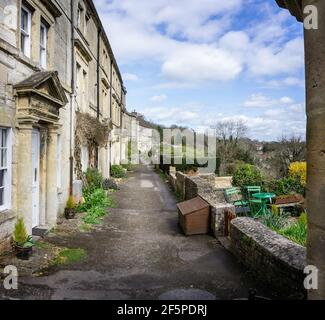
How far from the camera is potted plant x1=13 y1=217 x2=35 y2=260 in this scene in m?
6.64

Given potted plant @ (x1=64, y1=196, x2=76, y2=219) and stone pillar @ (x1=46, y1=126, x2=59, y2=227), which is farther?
potted plant @ (x1=64, y1=196, x2=76, y2=219)

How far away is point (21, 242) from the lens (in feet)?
22.2

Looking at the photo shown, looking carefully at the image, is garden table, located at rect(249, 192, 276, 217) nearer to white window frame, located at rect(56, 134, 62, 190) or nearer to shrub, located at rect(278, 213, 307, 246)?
shrub, located at rect(278, 213, 307, 246)

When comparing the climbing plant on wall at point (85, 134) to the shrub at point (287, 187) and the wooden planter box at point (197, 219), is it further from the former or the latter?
the shrub at point (287, 187)

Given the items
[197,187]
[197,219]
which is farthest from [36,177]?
[197,187]

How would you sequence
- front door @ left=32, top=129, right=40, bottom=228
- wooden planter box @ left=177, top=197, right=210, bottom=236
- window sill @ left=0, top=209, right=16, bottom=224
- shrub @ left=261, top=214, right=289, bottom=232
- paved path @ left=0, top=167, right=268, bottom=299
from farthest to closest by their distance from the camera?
wooden planter box @ left=177, top=197, right=210, bottom=236, front door @ left=32, top=129, right=40, bottom=228, shrub @ left=261, top=214, right=289, bottom=232, window sill @ left=0, top=209, right=16, bottom=224, paved path @ left=0, top=167, right=268, bottom=299

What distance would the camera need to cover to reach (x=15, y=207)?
7.17 metres

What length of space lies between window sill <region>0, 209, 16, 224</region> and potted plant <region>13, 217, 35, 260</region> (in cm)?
18

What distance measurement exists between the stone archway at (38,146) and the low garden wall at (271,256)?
4779 mm

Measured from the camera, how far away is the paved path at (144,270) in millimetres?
5285

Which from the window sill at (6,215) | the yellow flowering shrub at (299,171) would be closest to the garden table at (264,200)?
the yellow flowering shrub at (299,171)

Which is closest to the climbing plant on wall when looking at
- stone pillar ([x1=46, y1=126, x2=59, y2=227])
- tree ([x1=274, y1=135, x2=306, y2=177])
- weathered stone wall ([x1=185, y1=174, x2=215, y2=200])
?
stone pillar ([x1=46, y1=126, x2=59, y2=227])
